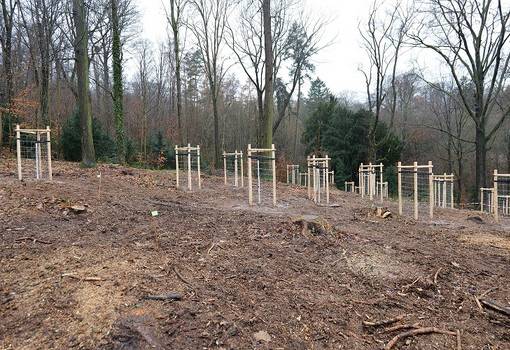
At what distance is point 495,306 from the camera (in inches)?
140

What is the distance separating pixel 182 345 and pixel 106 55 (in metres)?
22.7

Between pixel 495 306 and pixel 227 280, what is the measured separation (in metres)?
2.62

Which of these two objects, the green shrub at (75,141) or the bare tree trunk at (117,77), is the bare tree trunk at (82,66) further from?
the green shrub at (75,141)

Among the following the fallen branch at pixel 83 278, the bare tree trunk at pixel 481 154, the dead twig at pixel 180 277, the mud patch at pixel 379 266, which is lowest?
the mud patch at pixel 379 266

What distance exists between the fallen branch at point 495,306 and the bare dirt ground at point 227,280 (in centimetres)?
8

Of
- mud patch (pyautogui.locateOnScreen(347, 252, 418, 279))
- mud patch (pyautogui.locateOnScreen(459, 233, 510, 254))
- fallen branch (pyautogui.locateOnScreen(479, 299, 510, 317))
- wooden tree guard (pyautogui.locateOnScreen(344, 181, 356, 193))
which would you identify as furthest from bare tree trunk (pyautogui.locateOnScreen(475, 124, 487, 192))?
fallen branch (pyautogui.locateOnScreen(479, 299, 510, 317))

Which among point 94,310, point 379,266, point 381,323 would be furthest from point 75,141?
point 381,323

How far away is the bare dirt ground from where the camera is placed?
2984 millimetres

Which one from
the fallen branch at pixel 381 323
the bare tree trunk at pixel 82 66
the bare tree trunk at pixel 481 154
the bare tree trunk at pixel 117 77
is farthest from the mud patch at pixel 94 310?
the bare tree trunk at pixel 481 154

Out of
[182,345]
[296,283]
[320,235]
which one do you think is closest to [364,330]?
[296,283]

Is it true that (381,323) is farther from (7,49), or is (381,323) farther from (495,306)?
(7,49)

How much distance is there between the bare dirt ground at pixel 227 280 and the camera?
298cm

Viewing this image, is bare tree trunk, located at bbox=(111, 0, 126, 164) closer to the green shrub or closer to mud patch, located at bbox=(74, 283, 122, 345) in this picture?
the green shrub

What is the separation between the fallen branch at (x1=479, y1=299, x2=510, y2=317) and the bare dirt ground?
3.1 inches
